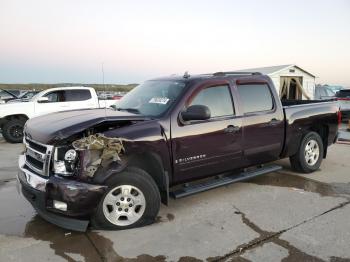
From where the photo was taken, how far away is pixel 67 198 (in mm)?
3693

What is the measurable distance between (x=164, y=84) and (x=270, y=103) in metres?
1.80

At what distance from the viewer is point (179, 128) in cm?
456

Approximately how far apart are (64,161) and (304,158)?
4.42 metres

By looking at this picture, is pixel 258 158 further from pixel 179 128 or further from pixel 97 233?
pixel 97 233

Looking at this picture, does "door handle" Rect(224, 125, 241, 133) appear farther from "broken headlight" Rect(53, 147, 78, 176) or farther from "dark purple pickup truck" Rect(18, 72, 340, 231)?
"broken headlight" Rect(53, 147, 78, 176)

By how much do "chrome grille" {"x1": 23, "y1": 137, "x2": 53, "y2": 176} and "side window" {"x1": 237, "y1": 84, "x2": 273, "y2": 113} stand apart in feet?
9.48

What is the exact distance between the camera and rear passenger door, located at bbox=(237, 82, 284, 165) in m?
5.36

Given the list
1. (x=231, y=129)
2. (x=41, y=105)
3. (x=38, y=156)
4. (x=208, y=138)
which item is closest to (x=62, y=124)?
(x=38, y=156)

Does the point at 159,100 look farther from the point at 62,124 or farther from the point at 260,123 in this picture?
the point at 260,123

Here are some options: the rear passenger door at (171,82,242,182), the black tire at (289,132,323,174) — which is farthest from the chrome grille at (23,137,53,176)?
the black tire at (289,132,323,174)

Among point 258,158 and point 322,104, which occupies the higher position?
point 322,104

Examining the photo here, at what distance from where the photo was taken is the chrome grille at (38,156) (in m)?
3.85

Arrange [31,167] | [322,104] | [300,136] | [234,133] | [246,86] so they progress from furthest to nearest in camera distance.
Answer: [322,104]
[300,136]
[246,86]
[234,133]
[31,167]

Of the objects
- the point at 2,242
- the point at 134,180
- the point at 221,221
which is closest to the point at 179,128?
the point at 134,180
